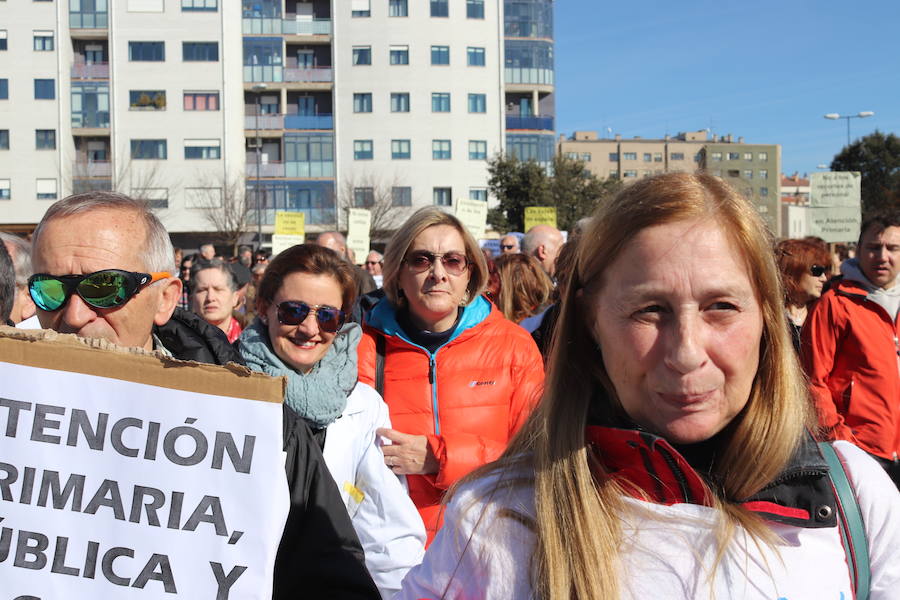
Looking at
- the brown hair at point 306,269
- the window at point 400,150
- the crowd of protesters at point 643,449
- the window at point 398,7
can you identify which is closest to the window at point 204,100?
the window at point 400,150

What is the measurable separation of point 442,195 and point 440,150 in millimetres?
2773

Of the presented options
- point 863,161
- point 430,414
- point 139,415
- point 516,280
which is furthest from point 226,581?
point 863,161

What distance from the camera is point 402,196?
52.5 meters

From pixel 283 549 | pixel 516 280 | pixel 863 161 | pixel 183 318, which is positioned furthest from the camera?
pixel 863 161

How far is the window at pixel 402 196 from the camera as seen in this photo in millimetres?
51812

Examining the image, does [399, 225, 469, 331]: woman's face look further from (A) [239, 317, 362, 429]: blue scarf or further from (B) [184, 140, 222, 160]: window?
(B) [184, 140, 222, 160]: window

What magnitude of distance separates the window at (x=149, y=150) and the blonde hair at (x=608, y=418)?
5253 cm

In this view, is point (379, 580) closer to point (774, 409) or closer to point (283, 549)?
point (283, 549)

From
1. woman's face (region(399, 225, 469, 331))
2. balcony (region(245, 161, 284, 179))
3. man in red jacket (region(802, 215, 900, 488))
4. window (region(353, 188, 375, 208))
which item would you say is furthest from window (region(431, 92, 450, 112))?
woman's face (region(399, 225, 469, 331))

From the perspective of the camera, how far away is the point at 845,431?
4805 mm

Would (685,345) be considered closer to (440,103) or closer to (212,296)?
(212,296)

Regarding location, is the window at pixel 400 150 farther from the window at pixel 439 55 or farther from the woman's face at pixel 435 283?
the woman's face at pixel 435 283

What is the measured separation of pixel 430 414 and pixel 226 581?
2.19m

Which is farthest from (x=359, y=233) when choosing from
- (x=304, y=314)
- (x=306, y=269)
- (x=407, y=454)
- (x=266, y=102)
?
(x=266, y=102)
